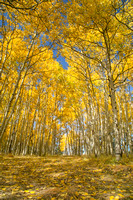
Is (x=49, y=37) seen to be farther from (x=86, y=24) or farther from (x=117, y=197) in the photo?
(x=117, y=197)

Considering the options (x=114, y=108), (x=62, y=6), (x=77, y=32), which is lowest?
(x=114, y=108)

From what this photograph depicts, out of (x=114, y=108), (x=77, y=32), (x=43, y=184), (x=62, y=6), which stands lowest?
(x=43, y=184)

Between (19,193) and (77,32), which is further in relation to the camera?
(77,32)

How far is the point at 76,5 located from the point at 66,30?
1.00m

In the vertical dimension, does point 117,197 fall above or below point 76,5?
below

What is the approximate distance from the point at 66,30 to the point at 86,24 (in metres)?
0.94

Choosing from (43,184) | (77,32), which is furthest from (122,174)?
(77,32)

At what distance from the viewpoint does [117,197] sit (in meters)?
2.04

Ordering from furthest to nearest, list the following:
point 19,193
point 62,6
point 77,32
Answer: point 77,32 < point 62,6 < point 19,193

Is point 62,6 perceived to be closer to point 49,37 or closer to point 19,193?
point 49,37

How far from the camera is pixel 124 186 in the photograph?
8.27 feet

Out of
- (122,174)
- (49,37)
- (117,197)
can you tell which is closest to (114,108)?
(122,174)

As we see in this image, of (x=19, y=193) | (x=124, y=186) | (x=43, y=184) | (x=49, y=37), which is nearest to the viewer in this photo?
(x=19, y=193)

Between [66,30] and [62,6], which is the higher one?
[62,6]
